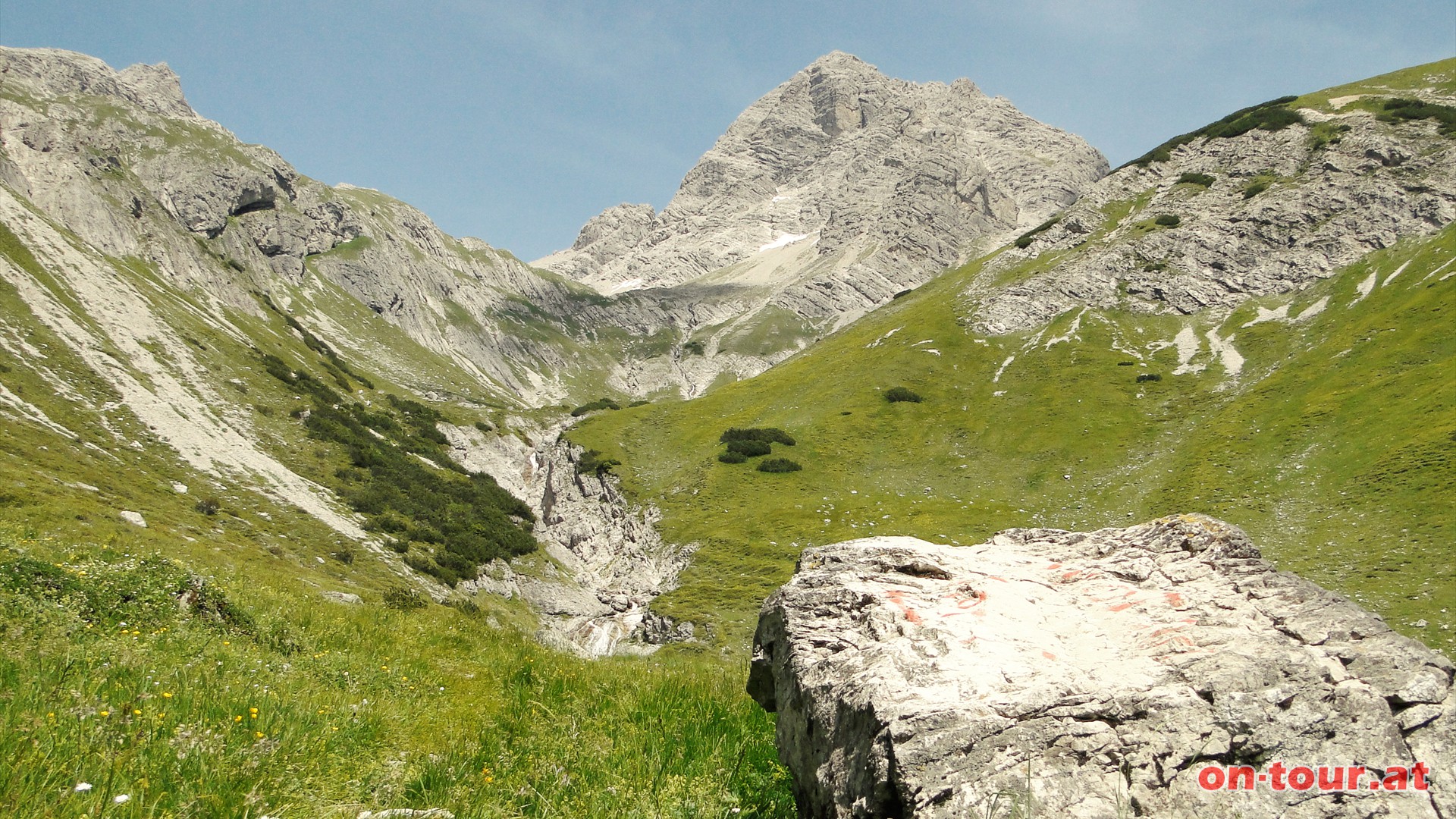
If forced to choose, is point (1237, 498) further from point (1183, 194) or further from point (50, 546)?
point (1183, 194)

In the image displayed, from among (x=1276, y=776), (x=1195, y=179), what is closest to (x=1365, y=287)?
(x=1195, y=179)

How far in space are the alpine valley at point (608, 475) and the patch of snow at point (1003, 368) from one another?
1.13 ft

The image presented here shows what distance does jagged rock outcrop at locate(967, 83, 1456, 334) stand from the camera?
9450 cm

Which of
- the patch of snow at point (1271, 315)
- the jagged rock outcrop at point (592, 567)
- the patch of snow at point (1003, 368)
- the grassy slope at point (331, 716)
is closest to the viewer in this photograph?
the grassy slope at point (331, 716)

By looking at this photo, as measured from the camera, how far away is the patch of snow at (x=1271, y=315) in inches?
3406

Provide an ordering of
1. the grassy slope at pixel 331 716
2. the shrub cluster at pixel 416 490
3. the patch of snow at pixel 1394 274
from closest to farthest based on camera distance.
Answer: the grassy slope at pixel 331 716 < the shrub cluster at pixel 416 490 < the patch of snow at pixel 1394 274

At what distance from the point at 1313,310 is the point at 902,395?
48807 mm

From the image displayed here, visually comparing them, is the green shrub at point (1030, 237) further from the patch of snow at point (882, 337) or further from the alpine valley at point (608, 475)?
the patch of snow at point (882, 337)

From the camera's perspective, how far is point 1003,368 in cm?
9262

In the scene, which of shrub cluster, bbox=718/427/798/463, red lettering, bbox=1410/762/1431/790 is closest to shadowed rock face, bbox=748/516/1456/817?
red lettering, bbox=1410/762/1431/790

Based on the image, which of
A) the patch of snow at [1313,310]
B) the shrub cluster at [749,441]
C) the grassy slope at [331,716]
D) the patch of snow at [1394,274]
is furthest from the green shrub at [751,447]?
the patch of snow at [1394,274]

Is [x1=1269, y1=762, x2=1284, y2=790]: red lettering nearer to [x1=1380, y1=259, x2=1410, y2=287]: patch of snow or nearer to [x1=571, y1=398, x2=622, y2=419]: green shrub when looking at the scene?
[x1=1380, y1=259, x2=1410, y2=287]: patch of snow

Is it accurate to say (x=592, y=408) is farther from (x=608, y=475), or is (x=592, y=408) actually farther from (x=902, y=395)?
(x=902, y=395)

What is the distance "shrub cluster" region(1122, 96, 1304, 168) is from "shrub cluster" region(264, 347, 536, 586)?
126897mm
